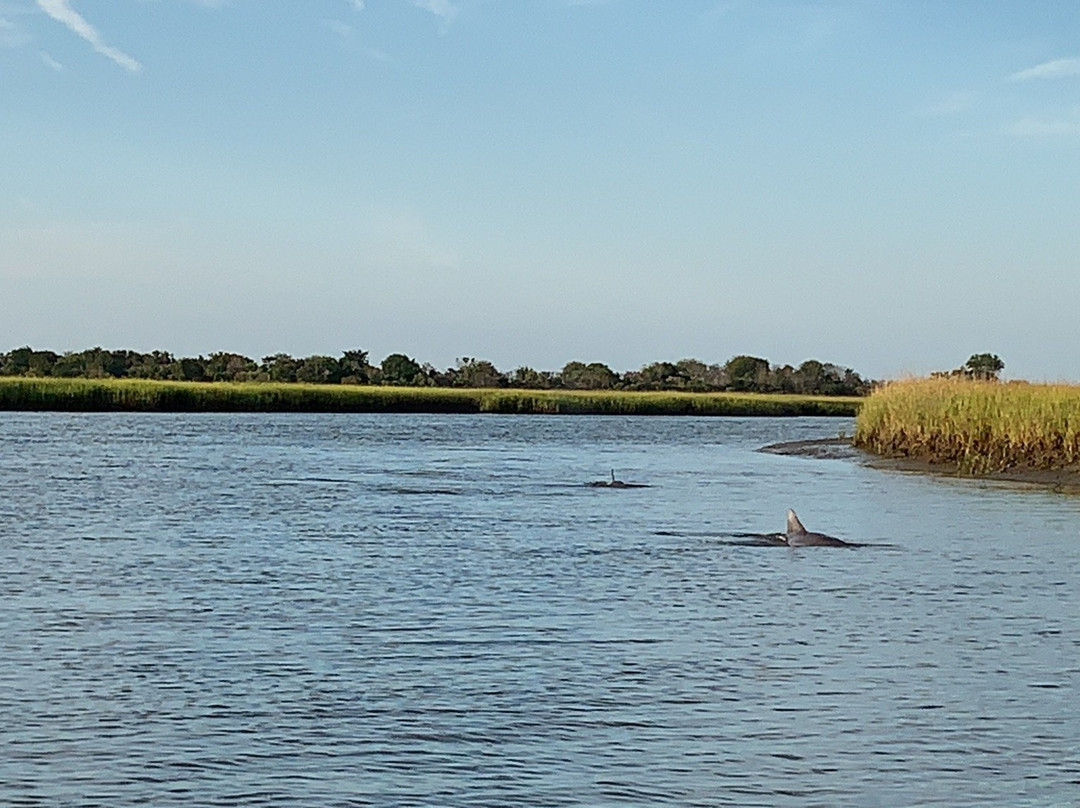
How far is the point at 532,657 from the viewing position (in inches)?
466

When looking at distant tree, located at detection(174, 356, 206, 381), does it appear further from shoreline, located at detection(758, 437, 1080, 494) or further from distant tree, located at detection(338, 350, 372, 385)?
shoreline, located at detection(758, 437, 1080, 494)

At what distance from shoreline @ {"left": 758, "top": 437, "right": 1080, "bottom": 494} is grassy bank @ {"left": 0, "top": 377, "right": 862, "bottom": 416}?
42.3m

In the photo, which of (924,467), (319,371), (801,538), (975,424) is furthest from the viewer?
(319,371)

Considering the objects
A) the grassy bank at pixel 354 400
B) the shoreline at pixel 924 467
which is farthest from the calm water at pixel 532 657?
the grassy bank at pixel 354 400

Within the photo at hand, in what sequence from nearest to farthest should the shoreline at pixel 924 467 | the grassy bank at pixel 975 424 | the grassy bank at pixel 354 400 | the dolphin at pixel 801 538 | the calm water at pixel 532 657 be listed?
the calm water at pixel 532 657, the dolphin at pixel 801 538, the shoreline at pixel 924 467, the grassy bank at pixel 975 424, the grassy bank at pixel 354 400

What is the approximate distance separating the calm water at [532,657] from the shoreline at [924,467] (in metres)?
6.70

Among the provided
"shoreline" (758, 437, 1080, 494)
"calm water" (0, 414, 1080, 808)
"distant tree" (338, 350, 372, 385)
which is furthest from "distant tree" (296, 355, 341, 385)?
"calm water" (0, 414, 1080, 808)

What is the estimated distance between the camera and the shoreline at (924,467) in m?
32.2

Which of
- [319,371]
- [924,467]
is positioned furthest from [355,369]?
[924,467]

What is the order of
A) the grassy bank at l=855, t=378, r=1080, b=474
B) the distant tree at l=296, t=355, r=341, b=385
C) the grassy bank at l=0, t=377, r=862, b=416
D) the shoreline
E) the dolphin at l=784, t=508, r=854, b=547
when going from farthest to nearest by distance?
the distant tree at l=296, t=355, r=341, b=385, the grassy bank at l=0, t=377, r=862, b=416, the grassy bank at l=855, t=378, r=1080, b=474, the shoreline, the dolphin at l=784, t=508, r=854, b=547

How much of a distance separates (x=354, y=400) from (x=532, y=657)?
86.6 metres

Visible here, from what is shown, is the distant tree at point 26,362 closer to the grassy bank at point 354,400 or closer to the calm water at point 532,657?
the grassy bank at point 354,400

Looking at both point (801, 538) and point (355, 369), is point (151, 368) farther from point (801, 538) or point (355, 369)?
point (801, 538)

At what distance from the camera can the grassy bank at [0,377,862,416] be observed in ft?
272
